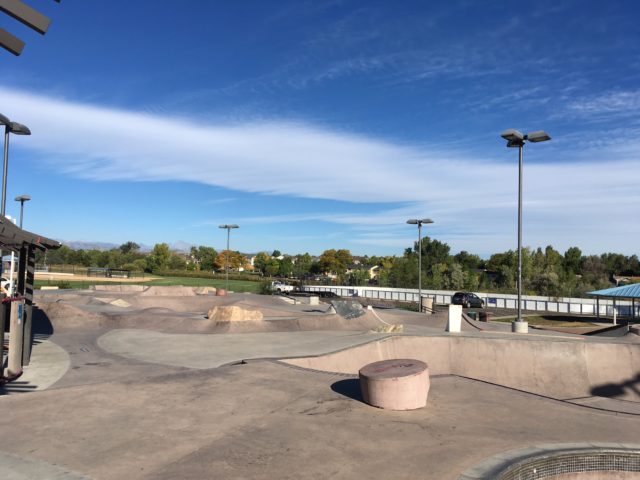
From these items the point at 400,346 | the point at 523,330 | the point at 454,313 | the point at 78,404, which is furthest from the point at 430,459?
the point at 523,330

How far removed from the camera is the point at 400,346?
49.3 feet

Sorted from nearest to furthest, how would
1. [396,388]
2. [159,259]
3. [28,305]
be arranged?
[396,388] → [28,305] → [159,259]

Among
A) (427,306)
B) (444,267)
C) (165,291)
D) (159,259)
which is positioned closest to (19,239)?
(165,291)

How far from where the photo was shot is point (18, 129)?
1870 centimetres

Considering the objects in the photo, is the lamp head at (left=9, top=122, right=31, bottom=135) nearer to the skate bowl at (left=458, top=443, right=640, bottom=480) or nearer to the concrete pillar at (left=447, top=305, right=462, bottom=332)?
the concrete pillar at (left=447, top=305, right=462, bottom=332)

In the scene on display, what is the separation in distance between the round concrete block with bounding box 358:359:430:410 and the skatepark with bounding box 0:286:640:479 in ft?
0.66

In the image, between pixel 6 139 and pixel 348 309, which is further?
pixel 348 309

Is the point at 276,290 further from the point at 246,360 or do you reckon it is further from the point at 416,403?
the point at 416,403

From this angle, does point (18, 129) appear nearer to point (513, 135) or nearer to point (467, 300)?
point (513, 135)

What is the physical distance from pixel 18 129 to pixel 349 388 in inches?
679

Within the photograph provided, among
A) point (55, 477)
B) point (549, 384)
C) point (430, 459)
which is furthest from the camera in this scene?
point (549, 384)

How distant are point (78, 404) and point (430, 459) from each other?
573 cm

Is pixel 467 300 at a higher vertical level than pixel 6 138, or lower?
lower

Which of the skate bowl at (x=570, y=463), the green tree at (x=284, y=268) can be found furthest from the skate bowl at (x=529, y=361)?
the green tree at (x=284, y=268)
